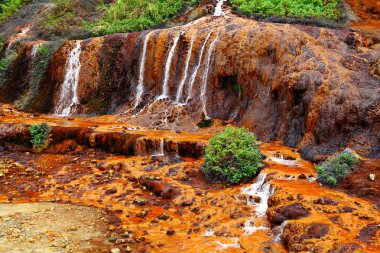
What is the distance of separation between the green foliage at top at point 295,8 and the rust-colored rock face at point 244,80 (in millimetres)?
1700

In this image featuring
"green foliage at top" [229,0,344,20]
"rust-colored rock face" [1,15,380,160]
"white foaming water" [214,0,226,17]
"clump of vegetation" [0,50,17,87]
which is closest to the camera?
"rust-colored rock face" [1,15,380,160]

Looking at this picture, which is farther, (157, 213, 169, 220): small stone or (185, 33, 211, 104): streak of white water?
(185, 33, 211, 104): streak of white water

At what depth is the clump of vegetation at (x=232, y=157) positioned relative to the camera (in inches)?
454

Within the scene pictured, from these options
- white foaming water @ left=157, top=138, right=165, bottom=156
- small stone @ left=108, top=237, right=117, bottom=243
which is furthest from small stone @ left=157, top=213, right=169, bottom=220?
white foaming water @ left=157, top=138, right=165, bottom=156

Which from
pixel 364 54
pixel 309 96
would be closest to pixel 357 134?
pixel 309 96

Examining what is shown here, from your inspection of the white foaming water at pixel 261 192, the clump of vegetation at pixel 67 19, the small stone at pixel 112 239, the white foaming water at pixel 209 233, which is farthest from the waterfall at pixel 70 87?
the white foaming water at pixel 209 233

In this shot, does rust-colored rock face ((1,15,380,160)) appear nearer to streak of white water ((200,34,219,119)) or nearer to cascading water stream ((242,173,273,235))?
streak of white water ((200,34,219,119))

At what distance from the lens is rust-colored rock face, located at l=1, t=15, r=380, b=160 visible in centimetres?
1289

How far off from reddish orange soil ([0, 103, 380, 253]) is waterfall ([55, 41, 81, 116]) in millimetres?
5088

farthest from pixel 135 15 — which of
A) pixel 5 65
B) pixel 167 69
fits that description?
pixel 167 69

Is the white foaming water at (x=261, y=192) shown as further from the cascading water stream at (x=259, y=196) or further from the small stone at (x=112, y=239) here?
the small stone at (x=112, y=239)

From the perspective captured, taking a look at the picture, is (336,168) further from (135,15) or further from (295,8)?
(135,15)

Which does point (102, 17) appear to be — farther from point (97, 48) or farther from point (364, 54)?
point (364, 54)

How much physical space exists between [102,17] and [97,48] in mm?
7454
